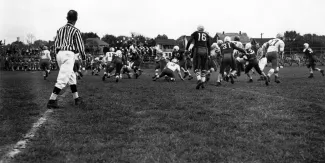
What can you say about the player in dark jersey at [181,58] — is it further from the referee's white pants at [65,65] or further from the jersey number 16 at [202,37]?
the referee's white pants at [65,65]

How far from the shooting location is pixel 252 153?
399 cm

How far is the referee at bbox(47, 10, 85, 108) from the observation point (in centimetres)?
771

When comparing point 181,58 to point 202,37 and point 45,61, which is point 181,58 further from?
point 45,61

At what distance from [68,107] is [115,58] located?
940 centimetres

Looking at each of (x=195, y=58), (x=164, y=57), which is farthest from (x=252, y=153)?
(x=164, y=57)

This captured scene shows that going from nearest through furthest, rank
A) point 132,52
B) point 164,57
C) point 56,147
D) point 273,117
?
point 56,147, point 273,117, point 164,57, point 132,52

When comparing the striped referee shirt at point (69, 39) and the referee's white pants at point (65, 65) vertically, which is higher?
the striped referee shirt at point (69, 39)

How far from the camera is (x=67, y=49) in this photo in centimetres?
788

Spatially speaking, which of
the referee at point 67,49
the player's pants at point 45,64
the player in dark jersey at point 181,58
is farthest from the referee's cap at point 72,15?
the player's pants at point 45,64

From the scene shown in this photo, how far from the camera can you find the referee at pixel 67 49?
25.3ft

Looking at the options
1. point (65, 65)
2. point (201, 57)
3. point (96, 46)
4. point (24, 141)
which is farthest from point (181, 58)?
point (96, 46)

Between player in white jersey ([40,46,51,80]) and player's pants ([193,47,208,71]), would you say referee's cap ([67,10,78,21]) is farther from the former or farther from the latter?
player in white jersey ([40,46,51,80])

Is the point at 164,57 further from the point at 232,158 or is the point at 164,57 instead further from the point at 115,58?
the point at 232,158

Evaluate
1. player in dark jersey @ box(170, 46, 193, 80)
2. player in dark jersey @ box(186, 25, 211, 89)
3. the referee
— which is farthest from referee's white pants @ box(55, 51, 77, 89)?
player in dark jersey @ box(170, 46, 193, 80)
